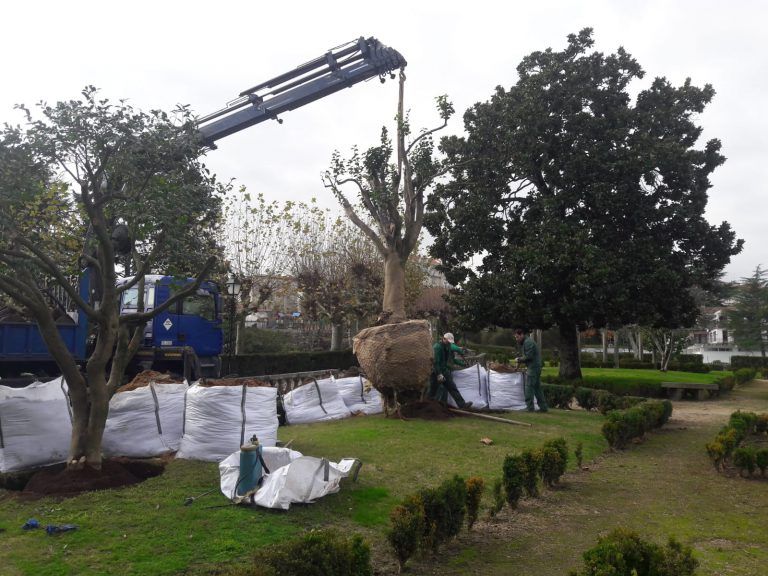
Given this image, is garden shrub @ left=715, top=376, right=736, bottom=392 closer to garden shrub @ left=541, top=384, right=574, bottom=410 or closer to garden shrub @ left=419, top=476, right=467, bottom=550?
garden shrub @ left=541, top=384, right=574, bottom=410

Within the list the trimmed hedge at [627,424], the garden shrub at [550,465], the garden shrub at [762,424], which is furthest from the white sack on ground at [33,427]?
the garden shrub at [762,424]

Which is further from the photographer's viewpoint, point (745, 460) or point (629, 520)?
point (745, 460)

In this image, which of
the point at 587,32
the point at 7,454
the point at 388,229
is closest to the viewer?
the point at 7,454

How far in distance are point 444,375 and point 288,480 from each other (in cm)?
738

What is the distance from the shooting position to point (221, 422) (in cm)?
793

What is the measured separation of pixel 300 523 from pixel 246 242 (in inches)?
818

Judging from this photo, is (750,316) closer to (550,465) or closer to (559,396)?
(559,396)

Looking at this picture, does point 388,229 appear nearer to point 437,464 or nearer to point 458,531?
point 437,464

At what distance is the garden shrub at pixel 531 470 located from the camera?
6621mm

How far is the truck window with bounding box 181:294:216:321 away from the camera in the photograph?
647 inches

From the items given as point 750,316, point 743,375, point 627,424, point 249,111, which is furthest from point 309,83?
point 750,316

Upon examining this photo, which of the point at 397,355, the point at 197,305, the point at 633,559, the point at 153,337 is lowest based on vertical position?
the point at 633,559

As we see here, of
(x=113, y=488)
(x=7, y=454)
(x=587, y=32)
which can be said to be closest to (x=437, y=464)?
(x=113, y=488)

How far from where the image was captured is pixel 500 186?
19203 millimetres
